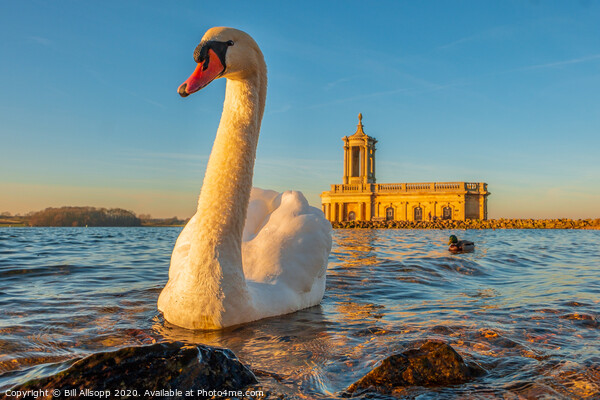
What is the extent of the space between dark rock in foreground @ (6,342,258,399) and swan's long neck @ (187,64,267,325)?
116 centimetres

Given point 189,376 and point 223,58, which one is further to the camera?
point 223,58

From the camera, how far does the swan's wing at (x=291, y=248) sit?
446cm

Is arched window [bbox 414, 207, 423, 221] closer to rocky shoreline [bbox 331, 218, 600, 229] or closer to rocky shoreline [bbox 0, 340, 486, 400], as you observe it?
rocky shoreline [bbox 331, 218, 600, 229]

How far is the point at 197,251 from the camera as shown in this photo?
3.56 m

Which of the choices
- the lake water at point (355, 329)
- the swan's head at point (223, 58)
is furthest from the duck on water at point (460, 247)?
the swan's head at point (223, 58)

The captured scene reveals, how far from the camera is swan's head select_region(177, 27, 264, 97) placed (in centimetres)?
322

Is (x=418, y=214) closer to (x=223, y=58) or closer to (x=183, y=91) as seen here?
(x=223, y=58)

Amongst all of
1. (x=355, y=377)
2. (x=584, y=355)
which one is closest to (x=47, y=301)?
(x=355, y=377)

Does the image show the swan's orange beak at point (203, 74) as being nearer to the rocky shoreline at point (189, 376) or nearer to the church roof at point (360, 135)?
the rocky shoreline at point (189, 376)

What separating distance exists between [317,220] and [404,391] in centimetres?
291

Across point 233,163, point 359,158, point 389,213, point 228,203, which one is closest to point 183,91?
point 233,163

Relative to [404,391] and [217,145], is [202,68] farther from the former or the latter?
[404,391]

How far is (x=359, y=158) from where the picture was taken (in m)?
66.0

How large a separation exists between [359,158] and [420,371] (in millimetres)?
64260
